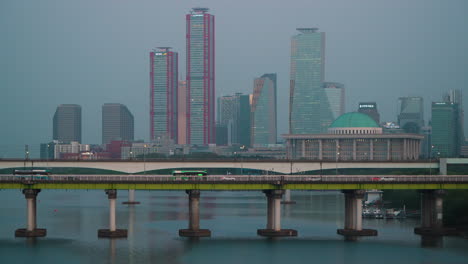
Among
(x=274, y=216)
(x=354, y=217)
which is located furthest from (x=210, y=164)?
(x=354, y=217)

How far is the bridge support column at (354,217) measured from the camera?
12050cm

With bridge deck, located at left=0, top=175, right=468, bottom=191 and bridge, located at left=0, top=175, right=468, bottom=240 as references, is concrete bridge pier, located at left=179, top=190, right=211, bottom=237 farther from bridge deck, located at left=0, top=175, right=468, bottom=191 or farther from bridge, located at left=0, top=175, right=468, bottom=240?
bridge deck, located at left=0, top=175, right=468, bottom=191

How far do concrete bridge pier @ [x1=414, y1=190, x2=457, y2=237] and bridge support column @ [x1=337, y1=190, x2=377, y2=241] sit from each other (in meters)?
8.48

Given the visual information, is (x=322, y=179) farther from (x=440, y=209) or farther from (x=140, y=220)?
(x=140, y=220)

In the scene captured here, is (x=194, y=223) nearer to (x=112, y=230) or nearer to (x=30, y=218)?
(x=112, y=230)

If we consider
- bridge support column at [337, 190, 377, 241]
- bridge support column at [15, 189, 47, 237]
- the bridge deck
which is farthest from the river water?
the bridge deck

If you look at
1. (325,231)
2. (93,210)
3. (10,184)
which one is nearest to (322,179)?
(325,231)

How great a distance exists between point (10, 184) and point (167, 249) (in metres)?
28.6

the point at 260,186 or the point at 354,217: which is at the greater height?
the point at 260,186

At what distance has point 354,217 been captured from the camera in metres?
122

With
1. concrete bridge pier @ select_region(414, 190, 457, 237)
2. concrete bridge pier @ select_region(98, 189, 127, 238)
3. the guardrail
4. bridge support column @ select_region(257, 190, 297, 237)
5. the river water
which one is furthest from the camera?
concrete bridge pier @ select_region(414, 190, 457, 237)

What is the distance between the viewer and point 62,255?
330 feet

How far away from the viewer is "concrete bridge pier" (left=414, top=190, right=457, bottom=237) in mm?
121938

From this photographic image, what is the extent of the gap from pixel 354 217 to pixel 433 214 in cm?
1254
